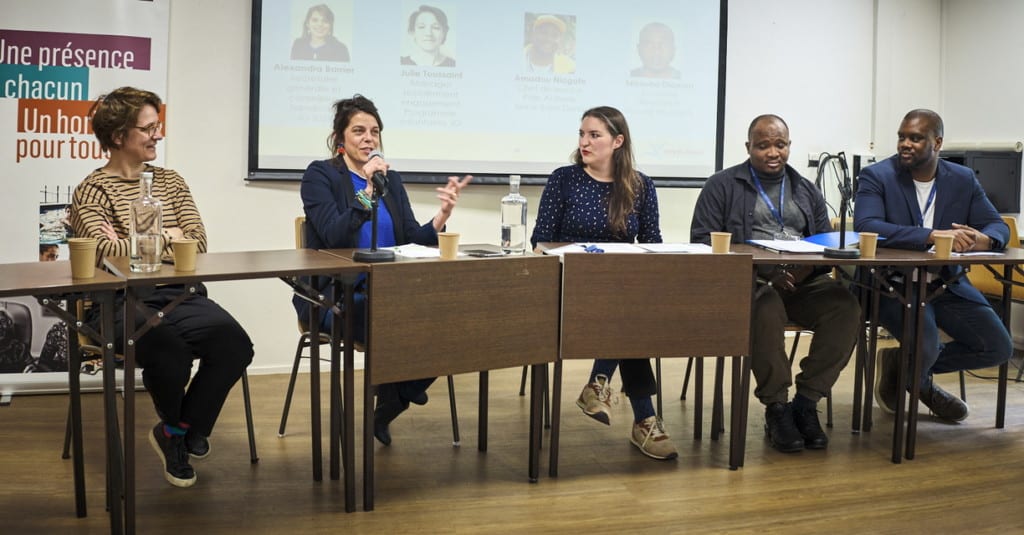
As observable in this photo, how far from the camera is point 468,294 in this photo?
2652 mm

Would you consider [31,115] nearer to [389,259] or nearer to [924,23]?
[389,259]

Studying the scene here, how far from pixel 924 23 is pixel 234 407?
453cm

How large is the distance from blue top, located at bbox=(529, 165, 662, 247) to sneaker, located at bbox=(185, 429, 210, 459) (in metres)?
1.27

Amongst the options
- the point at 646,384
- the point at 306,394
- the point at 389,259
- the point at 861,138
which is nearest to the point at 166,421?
the point at 389,259

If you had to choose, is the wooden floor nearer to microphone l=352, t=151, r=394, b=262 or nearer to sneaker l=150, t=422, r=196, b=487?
sneaker l=150, t=422, r=196, b=487

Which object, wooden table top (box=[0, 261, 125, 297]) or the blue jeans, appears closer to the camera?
wooden table top (box=[0, 261, 125, 297])

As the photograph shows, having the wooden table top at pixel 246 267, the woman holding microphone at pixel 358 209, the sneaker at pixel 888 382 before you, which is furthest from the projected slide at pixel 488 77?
the wooden table top at pixel 246 267

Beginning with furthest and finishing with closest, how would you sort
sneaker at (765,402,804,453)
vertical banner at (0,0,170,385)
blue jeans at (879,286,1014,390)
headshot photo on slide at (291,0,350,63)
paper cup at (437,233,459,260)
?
1. headshot photo on slide at (291,0,350,63)
2. vertical banner at (0,0,170,385)
3. blue jeans at (879,286,1014,390)
4. sneaker at (765,402,804,453)
5. paper cup at (437,233,459,260)

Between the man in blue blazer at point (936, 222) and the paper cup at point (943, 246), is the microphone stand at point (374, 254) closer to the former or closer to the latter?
the paper cup at point (943, 246)

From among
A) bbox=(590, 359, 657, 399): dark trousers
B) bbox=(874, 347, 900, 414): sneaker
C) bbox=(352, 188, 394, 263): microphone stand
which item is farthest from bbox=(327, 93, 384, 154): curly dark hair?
bbox=(874, 347, 900, 414): sneaker

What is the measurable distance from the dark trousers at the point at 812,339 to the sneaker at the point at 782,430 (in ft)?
0.12

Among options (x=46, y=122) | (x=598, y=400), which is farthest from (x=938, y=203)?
(x=46, y=122)

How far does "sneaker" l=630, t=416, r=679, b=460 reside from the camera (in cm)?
308

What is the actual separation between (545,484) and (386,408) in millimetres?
625
